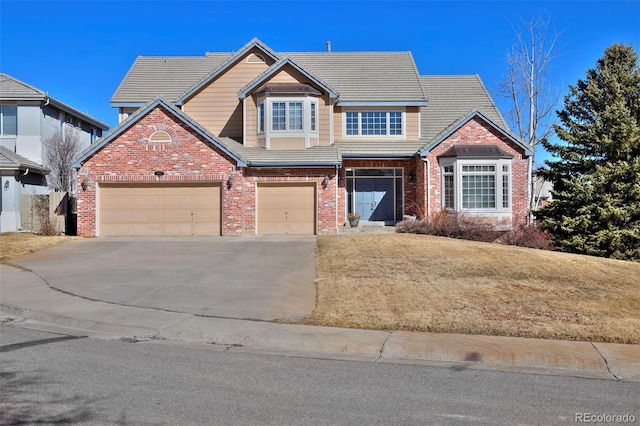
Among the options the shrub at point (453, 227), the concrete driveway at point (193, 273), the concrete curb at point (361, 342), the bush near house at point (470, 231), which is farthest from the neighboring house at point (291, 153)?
the concrete curb at point (361, 342)

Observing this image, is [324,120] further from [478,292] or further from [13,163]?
[478,292]

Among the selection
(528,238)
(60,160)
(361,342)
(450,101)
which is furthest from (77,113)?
(361,342)

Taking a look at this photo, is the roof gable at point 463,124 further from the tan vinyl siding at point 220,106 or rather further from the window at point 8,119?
the window at point 8,119

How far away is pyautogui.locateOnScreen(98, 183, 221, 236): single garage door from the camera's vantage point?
22250mm

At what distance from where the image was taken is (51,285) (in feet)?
41.2

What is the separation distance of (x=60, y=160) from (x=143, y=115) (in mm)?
11115

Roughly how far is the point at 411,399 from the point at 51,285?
384 inches

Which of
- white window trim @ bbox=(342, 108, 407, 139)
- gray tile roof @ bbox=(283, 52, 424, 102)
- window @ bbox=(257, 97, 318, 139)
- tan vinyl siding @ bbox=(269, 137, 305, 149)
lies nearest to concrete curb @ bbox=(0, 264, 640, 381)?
tan vinyl siding @ bbox=(269, 137, 305, 149)

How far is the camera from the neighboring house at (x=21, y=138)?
25.2 metres

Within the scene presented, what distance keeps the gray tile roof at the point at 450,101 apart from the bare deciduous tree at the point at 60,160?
1922cm

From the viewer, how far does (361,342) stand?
8.31 m

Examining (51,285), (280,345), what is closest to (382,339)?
(280,345)

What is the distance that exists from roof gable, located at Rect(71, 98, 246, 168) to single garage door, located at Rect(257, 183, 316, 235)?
1976 mm

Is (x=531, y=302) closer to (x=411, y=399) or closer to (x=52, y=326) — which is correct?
(x=411, y=399)
